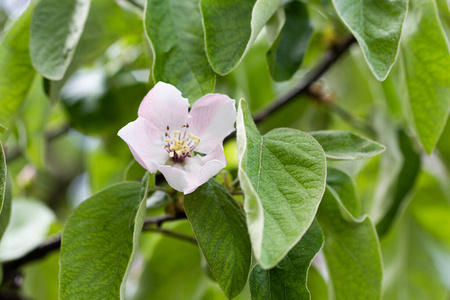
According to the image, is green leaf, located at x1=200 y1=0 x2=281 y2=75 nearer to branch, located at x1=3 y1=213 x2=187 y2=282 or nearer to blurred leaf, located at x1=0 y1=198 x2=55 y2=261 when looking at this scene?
branch, located at x1=3 y1=213 x2=187 y2=282

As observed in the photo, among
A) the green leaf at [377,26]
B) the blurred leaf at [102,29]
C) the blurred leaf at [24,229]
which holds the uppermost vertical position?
the green leaf at [377,26]

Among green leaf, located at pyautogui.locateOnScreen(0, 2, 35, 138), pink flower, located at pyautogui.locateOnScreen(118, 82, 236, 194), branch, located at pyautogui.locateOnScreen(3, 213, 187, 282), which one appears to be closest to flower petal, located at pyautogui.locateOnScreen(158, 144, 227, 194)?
pink flower, located at pyautogui.locateOnScreen(118, 82, 236, 194)

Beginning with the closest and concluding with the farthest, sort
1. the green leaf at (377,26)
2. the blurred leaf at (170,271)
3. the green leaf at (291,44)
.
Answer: the green leaf at (377,26)
the green leaf at (291,44)
the blurred leaf at (170,271)

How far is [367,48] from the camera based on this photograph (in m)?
0.40

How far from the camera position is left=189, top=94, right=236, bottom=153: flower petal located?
16.3 inches

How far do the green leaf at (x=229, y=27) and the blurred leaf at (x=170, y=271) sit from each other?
11.9 inches

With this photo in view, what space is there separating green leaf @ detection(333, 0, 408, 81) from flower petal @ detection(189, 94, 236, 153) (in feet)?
0.36

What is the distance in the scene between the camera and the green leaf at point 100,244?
40cm

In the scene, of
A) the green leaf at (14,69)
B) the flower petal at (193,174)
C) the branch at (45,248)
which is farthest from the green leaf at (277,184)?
the green leaf at (14,69)

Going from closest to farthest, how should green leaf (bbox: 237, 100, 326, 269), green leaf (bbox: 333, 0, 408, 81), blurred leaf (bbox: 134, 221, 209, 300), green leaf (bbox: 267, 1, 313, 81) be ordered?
1. green leaf (bbox: 237, 100, 326, 269)
2. green leaf (bbox: 333, 0, 408, 81)
3. green leaf (bbox: 267, 1, 313, 81)
4. blurred leaf (bbox: 134, 221, 209, 300)

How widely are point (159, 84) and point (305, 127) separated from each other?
0.49 metres

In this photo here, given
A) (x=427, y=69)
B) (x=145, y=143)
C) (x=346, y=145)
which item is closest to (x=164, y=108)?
(x=145, y=143)

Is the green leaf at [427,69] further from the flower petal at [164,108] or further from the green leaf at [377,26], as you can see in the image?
the flower petal at [164,108]

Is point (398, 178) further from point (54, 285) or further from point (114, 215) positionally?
point (54, 285)
